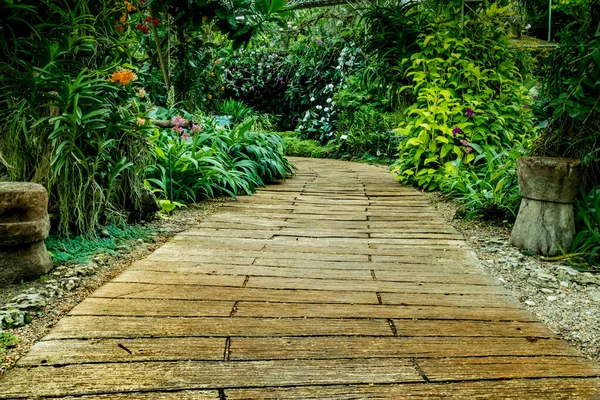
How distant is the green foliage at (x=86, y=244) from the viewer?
257 cm

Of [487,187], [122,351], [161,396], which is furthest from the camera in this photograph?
[487,187]

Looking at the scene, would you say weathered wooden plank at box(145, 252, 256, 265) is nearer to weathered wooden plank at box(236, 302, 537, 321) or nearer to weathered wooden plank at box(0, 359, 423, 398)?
weathered wooden plank at box(236, 302, 537, 321)

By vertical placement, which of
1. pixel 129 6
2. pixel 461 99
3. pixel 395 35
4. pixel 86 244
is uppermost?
pixel 395 35

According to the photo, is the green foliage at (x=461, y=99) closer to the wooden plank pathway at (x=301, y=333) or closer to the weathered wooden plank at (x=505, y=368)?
the wooden plank pathway at (x=301, y=333)

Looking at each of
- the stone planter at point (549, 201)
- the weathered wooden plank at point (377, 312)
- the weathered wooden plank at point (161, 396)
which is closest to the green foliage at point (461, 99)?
the stone planter at point (549, 201)

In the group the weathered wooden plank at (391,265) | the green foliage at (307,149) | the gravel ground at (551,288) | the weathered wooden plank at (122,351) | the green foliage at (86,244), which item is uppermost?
the green foliage at (307,149)

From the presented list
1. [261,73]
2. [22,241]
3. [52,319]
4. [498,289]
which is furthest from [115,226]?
[261,73]

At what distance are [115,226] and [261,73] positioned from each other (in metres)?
8.54

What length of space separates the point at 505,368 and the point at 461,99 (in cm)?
388

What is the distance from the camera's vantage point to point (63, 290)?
222 centimetres

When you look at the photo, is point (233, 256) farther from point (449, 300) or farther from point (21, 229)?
point (449, 300)

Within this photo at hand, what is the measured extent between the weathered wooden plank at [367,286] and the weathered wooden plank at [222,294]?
2.6 inches

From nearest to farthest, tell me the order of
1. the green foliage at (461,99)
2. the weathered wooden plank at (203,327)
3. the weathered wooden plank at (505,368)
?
the weathered wooden plank at (505,368) → the weathered wooden plank at (203,327) → the green foliage at (461,99)

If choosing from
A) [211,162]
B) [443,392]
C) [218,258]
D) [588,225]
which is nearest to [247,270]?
[218,258]
